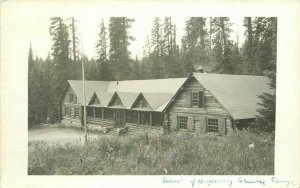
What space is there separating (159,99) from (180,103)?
1.02m

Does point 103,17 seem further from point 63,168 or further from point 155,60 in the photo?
point 155,60

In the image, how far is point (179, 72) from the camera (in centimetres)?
1786

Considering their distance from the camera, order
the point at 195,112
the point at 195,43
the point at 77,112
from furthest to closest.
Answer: the point at 77,112
the point at 195,43
the point at 195,112

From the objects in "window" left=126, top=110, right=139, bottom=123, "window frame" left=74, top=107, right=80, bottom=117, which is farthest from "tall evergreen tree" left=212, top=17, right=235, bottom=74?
"window frame" left=74, top=107, right=80, bottom=117

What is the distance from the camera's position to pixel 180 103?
13.6 m

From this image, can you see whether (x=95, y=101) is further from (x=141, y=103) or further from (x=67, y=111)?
(x=141, y=103)

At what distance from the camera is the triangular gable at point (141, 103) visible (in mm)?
14602

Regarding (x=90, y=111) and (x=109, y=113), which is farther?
(x=90, y=111)

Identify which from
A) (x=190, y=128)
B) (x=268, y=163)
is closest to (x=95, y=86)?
(x=190, y=128)

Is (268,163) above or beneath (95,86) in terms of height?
beneath

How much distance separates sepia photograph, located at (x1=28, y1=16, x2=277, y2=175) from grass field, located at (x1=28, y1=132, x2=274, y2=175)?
0.03 m

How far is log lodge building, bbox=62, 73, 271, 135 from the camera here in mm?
11594

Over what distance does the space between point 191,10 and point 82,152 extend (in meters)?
4.64

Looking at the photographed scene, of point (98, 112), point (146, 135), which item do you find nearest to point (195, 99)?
point (146, 135)
